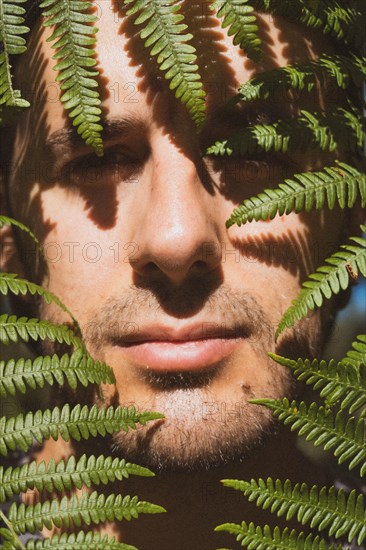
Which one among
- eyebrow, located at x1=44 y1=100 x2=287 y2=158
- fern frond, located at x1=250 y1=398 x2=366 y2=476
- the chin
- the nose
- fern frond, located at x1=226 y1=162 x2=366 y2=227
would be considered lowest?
the chin

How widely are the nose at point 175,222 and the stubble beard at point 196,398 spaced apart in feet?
0.27

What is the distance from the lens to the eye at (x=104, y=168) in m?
1.72

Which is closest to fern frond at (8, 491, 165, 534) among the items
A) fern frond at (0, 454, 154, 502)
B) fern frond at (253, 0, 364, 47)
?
fern frond at (0, 454, 154, 502)

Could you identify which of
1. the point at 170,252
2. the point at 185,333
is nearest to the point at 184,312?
the point at 185,333

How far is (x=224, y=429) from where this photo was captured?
1.68 m

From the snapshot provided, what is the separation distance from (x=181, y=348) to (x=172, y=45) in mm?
784

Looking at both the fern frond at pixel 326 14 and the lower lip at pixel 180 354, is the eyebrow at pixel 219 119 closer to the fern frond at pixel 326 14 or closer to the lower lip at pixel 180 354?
the fern frond at pixel 326 14

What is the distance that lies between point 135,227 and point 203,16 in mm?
587

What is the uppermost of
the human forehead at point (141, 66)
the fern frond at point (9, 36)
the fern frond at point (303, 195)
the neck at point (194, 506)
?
the fern frond at point (9, 36)

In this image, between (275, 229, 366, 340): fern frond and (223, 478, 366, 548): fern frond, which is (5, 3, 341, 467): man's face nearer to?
(275, 229, 366, 340): fern frond

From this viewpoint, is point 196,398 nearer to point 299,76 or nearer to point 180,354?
point 180,354

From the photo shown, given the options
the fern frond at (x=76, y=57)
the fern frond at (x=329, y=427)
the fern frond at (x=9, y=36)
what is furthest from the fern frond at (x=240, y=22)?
the fern frond at (x=329, y=427)

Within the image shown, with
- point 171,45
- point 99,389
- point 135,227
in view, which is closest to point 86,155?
point 135,227

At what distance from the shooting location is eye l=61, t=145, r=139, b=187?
1717 millimetres
